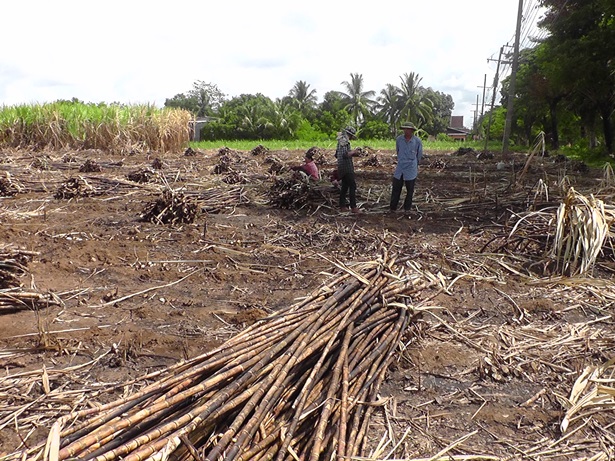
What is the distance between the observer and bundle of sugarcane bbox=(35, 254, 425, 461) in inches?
88.0

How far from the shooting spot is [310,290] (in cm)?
502

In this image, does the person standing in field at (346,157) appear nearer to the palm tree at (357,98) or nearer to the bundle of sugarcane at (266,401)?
the bundle of sugarcane at (266,401)

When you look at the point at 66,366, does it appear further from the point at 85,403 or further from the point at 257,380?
the point at 257,380

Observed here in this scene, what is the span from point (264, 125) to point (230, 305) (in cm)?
4151

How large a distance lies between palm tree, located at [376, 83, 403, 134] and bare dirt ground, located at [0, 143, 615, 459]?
53.9 metres

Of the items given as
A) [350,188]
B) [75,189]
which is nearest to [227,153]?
[75,189]

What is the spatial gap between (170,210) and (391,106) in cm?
5700

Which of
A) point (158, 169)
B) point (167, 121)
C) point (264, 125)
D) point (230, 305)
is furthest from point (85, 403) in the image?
point (264, 125)

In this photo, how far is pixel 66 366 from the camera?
3.50m

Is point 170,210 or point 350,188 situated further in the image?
point 350,188

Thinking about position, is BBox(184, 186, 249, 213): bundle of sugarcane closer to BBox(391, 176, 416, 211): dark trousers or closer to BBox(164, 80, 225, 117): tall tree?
BBox(391, 176, 416, 211): dark trousers

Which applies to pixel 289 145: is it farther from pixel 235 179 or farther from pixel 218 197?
pixel 218 197

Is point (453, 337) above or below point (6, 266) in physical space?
below

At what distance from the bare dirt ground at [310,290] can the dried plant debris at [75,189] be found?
19cm
